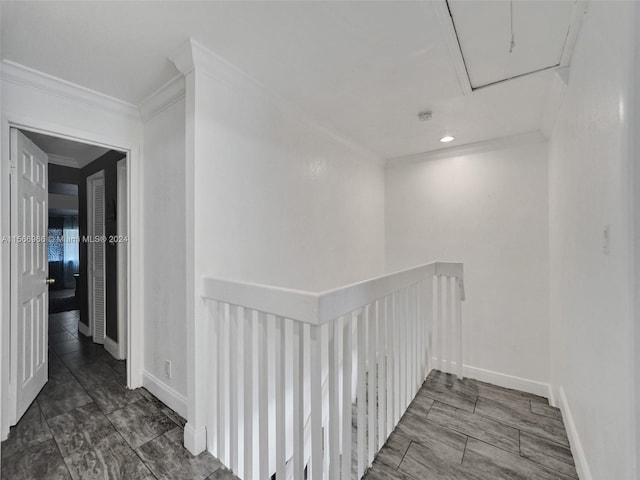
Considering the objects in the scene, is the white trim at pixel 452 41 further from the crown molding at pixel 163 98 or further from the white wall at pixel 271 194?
the crown molding at pixel 163 98

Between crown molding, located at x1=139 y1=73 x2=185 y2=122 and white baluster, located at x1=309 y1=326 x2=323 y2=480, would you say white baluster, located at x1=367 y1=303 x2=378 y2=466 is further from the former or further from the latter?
crown molding, located at x1=139 y1=73 x2=185 y2=122

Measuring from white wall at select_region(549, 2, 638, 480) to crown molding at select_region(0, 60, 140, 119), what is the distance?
2.88 metres

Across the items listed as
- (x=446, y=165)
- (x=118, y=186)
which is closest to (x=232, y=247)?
(x=118, y=186)

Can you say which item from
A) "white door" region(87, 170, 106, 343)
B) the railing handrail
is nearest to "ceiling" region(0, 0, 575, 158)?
the railing handrail

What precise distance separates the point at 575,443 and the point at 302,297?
6.19 ft

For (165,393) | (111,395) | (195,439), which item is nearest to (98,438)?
(165,393)

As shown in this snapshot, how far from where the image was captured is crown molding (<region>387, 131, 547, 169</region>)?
112 inches

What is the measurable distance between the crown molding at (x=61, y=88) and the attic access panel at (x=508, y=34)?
237 centimetres

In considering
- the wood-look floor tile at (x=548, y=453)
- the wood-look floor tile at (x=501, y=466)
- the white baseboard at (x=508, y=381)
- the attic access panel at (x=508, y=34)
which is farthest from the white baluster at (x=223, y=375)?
the white baseboard at (x=508, y=381)

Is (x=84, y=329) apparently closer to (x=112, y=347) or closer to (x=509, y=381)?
(x=112, y=347)

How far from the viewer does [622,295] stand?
942 mm

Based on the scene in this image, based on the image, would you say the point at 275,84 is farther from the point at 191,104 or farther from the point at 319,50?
the point at 191,104

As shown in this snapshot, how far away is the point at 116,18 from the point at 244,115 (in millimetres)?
777

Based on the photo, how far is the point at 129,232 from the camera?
7.44ft
